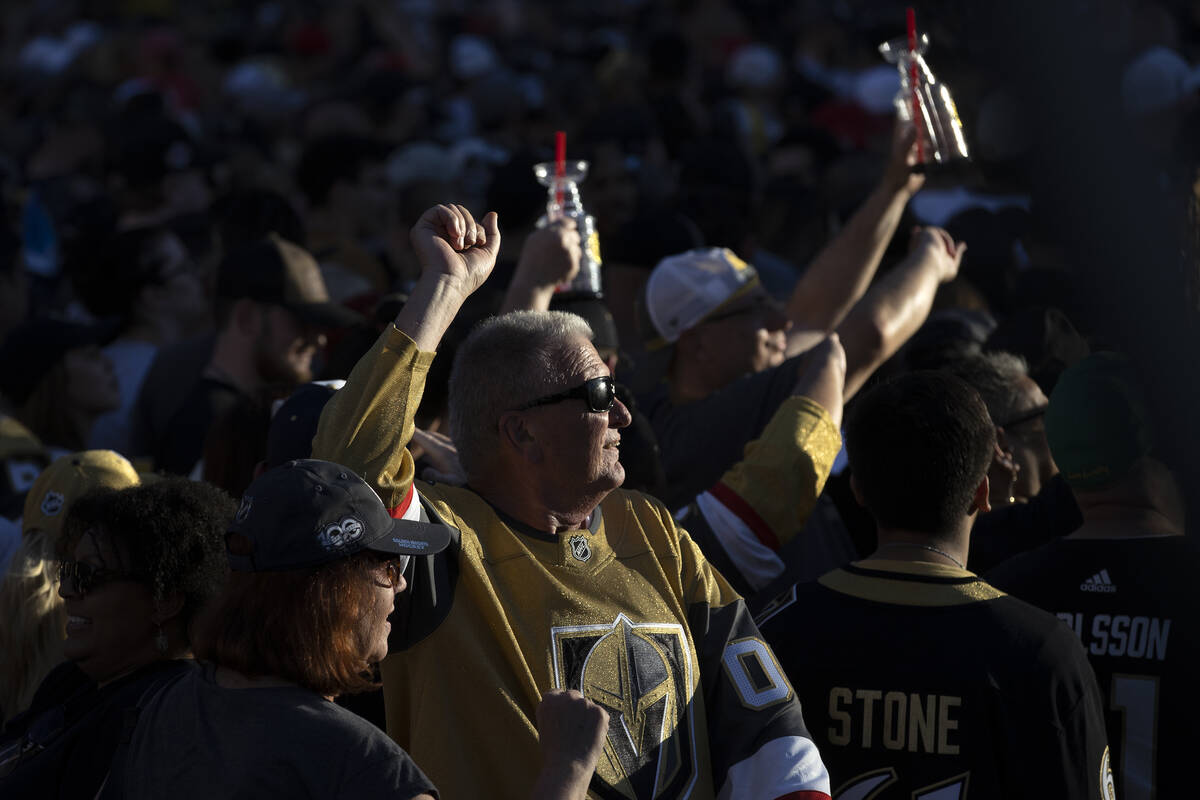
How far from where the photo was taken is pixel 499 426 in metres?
2.74

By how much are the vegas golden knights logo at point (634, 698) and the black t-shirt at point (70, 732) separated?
77cm

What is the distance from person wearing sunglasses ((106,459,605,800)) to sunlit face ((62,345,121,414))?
11.1 feet

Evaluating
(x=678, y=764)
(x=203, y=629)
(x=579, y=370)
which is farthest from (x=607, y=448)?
(x=203, y=629)

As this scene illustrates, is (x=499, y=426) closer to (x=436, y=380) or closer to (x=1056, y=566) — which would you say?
(x=436, y=380)

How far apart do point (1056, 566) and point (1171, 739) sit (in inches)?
16.5

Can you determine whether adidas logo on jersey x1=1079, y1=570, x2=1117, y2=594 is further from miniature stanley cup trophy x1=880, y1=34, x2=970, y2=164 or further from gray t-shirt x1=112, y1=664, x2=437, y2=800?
gray t-shirt x1=112, y1=664, x2=437, y2=800

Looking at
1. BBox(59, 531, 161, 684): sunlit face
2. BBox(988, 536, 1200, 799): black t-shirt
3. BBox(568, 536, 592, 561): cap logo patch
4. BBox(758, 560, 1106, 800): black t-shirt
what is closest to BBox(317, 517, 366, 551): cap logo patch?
BBox(568, 536, 592, 561): cap logo patch

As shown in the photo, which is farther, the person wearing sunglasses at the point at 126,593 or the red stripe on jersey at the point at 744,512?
the red stripe on jersey at the point at 744,512

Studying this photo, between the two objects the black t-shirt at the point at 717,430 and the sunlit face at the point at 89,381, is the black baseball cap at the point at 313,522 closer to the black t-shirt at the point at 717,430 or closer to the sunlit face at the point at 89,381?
the black t-shirt at the point at 717,430

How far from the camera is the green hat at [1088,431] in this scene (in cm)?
283

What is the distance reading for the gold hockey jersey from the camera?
8.03ft

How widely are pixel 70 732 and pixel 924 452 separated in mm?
1759

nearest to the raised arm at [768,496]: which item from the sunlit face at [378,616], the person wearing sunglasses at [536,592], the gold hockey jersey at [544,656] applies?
the person wearing sunglasses at [536,592]

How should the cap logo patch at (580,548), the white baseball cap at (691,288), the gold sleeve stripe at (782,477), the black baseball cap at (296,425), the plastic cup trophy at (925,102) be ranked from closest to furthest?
the cap logo patch at (580,548)
the black baseball cap at (296,425)
the gold sleeve stripe at (782,477)
the plastic cup trophy at (925,102)
the white baseball cap at (691,288)
